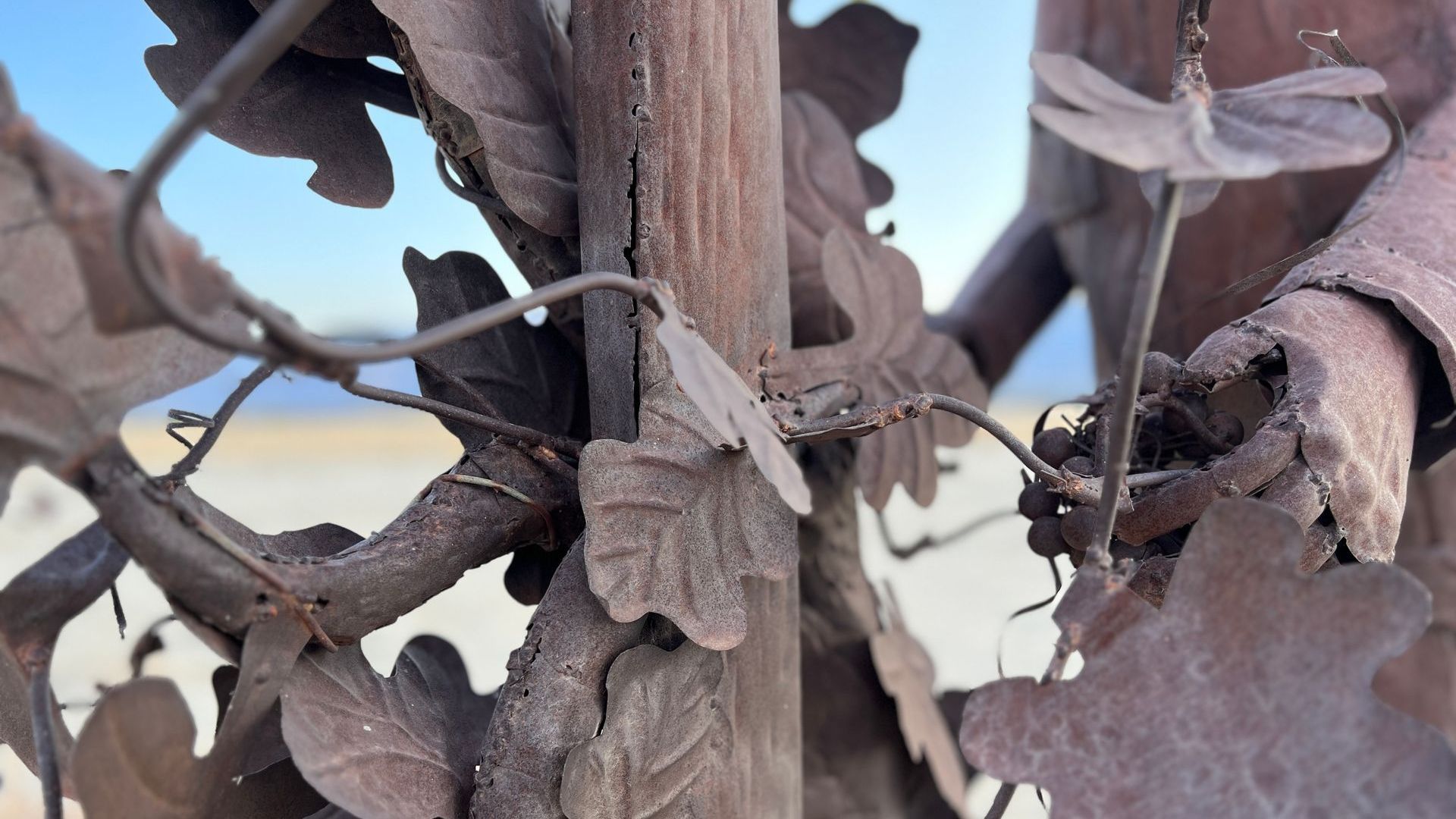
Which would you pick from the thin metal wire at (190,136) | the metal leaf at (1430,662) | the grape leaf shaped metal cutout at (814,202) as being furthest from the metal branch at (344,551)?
the metal leaf at (1430,662)

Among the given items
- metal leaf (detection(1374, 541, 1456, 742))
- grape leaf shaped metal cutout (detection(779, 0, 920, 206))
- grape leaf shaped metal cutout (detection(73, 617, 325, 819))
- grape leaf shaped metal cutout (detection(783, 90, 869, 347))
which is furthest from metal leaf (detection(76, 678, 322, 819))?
metal leaf (detection(1374, 541, 1456, 742))

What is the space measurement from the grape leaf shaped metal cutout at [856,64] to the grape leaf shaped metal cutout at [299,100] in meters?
0.39

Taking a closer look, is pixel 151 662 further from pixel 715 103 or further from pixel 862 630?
pixel 715 103

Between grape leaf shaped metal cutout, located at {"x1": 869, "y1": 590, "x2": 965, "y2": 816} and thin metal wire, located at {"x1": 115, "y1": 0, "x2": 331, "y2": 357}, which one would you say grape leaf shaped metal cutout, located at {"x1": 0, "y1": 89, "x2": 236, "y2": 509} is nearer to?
thin metal wire, located at {"x1": 115, "y1": 0, "x2": 331, "y2": 357}

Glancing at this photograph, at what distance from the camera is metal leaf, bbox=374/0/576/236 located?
1.43 feet

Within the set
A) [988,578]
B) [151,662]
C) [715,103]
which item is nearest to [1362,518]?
[715,103]

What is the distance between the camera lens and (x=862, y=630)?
2.61 ft

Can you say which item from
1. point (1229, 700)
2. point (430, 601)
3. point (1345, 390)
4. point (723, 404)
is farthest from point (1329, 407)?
point (430, 601)

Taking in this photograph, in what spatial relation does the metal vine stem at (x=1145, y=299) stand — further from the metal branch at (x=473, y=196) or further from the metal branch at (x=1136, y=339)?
the metal branch at (x=473, y=196)

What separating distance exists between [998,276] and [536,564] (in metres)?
0.59

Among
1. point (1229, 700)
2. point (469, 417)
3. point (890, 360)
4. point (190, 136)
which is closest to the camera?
point (190, 136)

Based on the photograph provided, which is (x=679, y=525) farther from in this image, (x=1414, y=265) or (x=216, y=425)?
(x=1414, y=265)

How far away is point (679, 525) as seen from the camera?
0.42 metres

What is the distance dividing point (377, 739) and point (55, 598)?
0.12 metres
